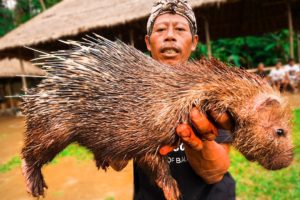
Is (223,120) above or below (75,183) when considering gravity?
above

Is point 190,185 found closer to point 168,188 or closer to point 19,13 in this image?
Result: point 168,188

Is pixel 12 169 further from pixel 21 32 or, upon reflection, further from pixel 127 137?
pixel 21 32

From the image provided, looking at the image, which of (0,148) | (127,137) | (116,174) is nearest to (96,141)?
(127,137)

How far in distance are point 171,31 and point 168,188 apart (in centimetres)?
78

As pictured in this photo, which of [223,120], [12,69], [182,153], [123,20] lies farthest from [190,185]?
[12,69]

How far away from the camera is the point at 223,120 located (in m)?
1.35

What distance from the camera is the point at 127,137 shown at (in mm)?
1344

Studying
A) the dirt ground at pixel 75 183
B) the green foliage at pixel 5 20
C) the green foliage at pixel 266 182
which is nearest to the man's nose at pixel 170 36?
the green foliage at pixel 266 182

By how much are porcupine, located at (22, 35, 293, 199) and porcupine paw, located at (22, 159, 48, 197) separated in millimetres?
309

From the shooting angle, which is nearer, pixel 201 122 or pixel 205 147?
pixel 201 122

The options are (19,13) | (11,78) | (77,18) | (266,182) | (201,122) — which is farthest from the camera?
(19,13)

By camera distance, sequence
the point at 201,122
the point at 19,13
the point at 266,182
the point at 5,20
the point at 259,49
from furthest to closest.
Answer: the point at 19,13
the point at 5,20
the point at 259,49
the point at 266,182
the point at 201,122

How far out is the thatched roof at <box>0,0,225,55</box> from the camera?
9945 mm

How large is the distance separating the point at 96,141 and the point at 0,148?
752cm
